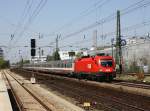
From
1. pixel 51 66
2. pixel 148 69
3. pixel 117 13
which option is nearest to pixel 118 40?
pixel 117 13

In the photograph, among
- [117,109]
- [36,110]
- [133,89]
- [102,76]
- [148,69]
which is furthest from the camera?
[148,69]

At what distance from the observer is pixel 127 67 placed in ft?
231

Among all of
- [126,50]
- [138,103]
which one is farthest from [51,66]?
[138,103]

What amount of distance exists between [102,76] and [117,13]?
19.7m

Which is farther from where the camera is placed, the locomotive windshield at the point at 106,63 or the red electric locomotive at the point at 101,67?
the locomotive windshield at the point at 106,63

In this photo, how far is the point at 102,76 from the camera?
144ft

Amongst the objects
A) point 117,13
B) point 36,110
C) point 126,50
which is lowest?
point 36,110

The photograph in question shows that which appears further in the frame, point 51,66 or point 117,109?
point 51,66

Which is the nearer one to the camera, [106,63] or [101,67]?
[101,67]

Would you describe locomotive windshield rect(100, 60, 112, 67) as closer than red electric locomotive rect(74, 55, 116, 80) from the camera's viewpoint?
No

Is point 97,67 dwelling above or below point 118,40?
below

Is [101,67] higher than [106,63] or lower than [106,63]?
lower

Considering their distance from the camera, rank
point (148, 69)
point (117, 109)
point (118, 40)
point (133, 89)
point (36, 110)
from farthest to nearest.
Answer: point (148, 69) → point (118, 40) → point (133, 89) → point (36, 110) → point (117, 109)

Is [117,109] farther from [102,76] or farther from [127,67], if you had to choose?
[127,67]
